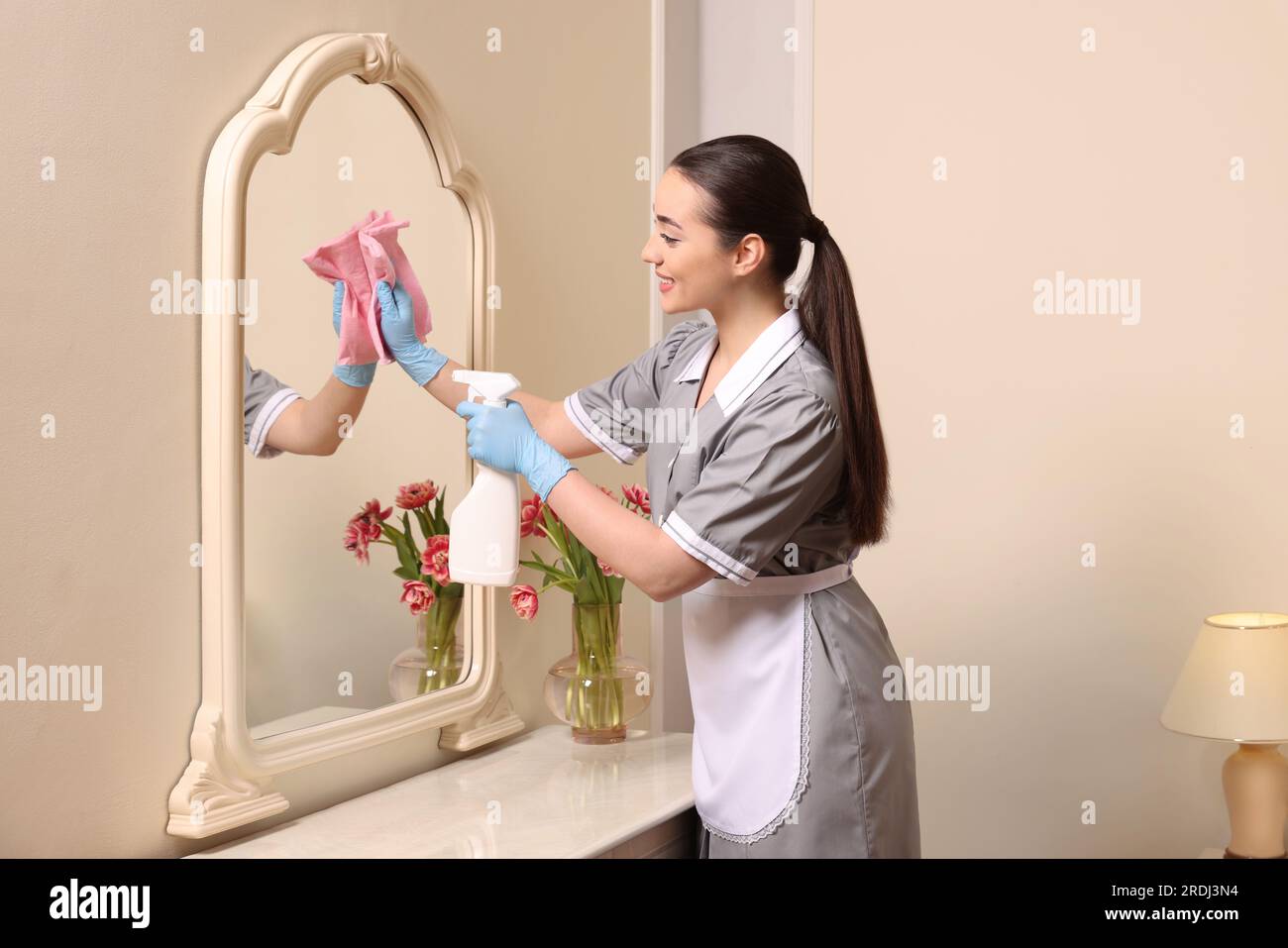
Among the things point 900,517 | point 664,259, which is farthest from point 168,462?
point 900,517

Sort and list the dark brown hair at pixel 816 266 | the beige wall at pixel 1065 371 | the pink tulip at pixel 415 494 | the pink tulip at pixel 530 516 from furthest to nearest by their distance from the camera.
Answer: the beige wall at pixel 1065 371 → the pink tulip at pixel 530 516 → the pink tulip at pixel 415 494 → the dark brown hair at pixel 816 266

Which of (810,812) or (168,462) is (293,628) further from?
(810,812)

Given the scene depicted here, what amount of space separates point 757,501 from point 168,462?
710 millimetres

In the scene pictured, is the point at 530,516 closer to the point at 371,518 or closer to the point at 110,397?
the point at 371,518

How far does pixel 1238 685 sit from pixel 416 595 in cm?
141

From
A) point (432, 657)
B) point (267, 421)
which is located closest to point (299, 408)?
point (267, 421)

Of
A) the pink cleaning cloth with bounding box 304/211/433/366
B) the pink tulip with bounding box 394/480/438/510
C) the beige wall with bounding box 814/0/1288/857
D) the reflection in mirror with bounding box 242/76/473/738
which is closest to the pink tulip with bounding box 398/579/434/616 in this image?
the reflection in mirror with bounding box 242/76/473/738

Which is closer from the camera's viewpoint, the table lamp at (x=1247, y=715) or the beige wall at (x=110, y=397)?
the beige wall at (x=110, y=397)

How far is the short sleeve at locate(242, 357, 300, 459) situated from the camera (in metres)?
1.51

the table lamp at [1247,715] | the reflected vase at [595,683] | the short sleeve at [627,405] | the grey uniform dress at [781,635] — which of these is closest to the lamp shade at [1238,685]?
the table lamp at [1247,715]

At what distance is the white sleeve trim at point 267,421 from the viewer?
1525 millimetres

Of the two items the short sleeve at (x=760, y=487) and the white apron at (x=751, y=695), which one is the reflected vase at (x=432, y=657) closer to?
the white apron at (x=751, y=695)

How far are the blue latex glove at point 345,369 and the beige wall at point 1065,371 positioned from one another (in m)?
1.25

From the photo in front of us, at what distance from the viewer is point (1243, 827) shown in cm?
210
